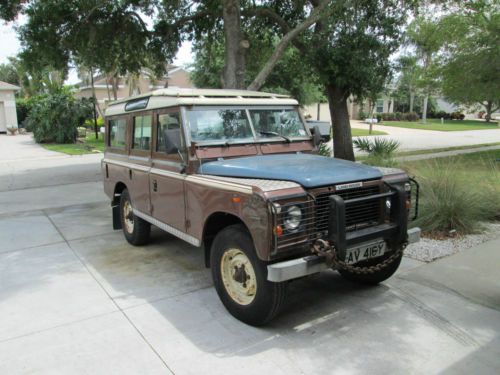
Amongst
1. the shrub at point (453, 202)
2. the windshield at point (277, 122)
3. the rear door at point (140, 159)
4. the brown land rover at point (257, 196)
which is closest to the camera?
the brown land rover at point (257, 196)

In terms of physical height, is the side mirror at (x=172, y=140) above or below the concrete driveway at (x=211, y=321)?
above

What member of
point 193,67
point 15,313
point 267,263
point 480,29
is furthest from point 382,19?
point 193,67

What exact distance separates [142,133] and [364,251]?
10.8ft

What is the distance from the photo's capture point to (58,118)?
84.8ft

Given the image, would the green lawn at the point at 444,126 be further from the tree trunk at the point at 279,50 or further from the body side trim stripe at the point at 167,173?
the body side trim stripe at the point at 167,173

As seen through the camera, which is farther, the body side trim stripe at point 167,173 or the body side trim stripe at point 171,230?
the body side trim stripe at point 167,173

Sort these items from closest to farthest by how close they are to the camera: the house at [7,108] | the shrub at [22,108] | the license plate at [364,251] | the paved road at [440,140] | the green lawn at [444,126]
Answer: the license plate at [364,251] → the paved road at [440,140] → the house at [7,108] → the green lawn at [444,126] → the shrub at [22,108]

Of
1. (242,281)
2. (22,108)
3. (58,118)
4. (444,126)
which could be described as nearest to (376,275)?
(242,281)

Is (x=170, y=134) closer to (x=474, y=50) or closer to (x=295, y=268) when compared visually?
(x=295, y=268)

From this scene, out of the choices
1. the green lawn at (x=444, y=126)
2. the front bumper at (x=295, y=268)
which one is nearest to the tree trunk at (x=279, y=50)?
the front bumper at (x=295, y=268)

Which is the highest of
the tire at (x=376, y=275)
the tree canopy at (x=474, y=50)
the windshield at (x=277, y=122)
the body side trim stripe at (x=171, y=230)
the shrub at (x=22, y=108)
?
the tree canopy at (x=474, y=50)

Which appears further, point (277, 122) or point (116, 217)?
point (116, 217)

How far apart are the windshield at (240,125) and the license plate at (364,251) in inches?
68.8

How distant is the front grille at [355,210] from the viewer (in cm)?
367
